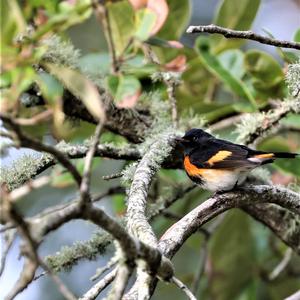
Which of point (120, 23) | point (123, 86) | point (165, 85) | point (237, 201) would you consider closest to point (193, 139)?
point (165, 85)

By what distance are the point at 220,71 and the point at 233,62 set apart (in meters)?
0.14

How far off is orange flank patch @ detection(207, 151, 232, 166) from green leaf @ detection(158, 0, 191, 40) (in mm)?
521

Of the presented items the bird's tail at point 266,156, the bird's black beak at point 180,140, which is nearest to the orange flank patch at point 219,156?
the bird's tail at point 266,156

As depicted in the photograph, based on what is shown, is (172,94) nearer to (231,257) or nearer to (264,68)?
(264,68)

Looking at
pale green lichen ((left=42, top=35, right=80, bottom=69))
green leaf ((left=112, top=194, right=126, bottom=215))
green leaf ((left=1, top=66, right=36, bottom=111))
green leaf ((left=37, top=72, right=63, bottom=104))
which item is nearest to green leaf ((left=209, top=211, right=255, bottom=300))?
green leaf ((left=112, top=194, right=126, bottom=215))

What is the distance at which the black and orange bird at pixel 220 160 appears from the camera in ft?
8.61

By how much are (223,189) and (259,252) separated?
1201 mm

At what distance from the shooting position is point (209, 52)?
2891mm

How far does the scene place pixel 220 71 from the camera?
2805mm

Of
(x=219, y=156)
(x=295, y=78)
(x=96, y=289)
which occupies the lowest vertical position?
(x=219, y=156)

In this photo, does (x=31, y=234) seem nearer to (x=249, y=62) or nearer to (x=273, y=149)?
(x=249, y=62)

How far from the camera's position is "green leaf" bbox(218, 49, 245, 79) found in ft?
9.47

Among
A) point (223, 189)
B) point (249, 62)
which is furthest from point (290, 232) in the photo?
point (249, 62)

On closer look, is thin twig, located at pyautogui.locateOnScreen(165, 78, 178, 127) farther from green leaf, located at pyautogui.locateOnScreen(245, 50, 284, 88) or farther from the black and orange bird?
green leaf, located at pyautogui.locateOnScreen(245, 50, 284, 88)
